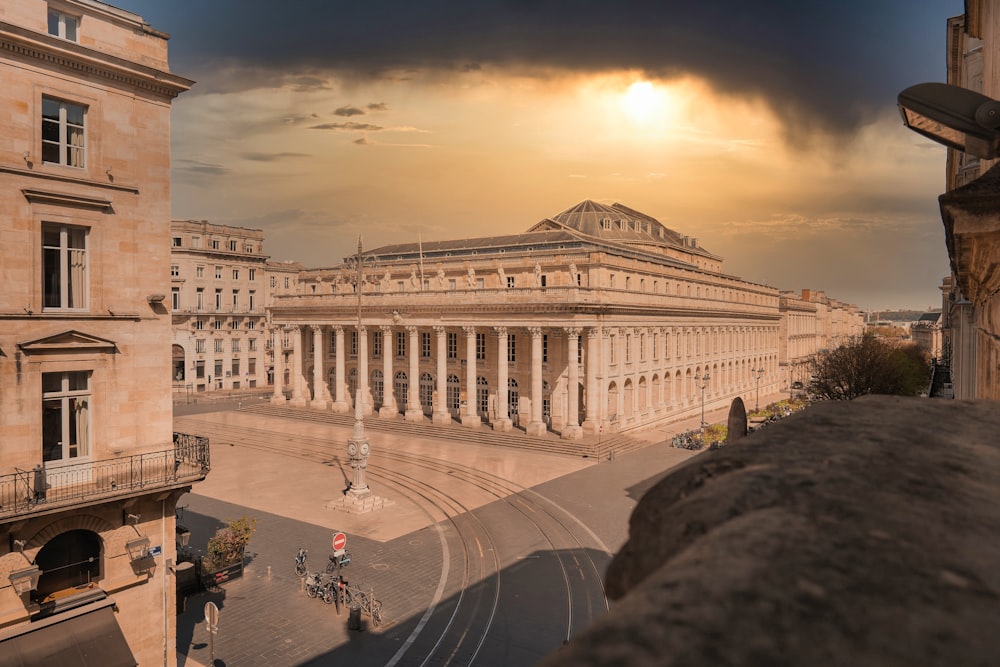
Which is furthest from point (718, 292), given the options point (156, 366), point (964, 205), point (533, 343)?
point (964, 205)

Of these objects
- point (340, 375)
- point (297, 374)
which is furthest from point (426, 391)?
point (297, 374)

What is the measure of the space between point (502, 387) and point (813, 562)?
5141 cm

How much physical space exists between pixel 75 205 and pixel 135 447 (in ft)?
19.8

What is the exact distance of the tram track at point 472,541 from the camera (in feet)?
64.1

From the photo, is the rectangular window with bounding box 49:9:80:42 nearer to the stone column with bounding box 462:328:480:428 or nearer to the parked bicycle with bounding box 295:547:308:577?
the parked bicycle with bounding box 295:547:308:577

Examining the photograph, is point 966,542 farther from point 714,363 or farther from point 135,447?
point 714,363

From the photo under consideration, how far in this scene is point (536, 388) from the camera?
51.8 meters

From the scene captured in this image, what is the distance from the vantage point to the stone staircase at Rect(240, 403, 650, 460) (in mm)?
47031

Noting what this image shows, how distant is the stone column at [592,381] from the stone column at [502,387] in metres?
6.45

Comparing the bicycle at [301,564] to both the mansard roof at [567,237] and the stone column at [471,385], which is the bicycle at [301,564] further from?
the mansard roof at [567,237]

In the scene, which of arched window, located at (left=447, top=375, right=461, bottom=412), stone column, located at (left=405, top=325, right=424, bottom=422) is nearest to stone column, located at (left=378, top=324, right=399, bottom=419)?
stone column, located at (left=405, top=325, right=424, bottom=422)

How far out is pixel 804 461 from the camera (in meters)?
2.70

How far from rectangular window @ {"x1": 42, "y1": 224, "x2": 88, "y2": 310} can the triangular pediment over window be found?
0.79 metres

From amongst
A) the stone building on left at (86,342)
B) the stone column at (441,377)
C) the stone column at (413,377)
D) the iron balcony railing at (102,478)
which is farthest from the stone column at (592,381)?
the stone building on left at (86,342)
